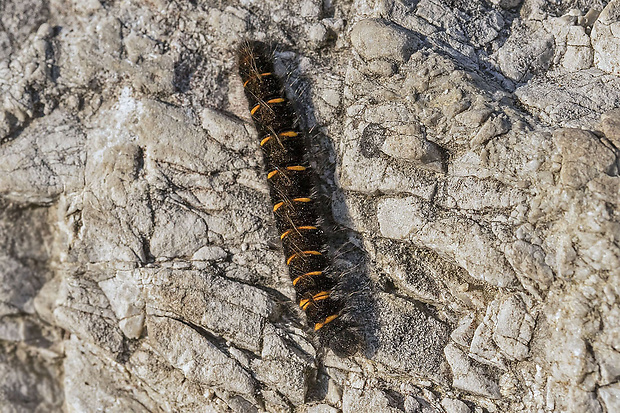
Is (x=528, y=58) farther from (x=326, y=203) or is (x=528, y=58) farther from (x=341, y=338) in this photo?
(x=341, y=338)

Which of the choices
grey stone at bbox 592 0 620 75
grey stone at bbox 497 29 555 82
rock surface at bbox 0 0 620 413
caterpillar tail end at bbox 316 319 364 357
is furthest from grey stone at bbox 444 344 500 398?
grey stone at bbox 592 0 620 75

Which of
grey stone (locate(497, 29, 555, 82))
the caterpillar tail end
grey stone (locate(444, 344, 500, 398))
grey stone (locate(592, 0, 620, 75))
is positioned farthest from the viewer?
grey stone (locate(497, 29, 555, 82))

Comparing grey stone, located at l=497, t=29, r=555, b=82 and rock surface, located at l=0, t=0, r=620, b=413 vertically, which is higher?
grey stone, located at l=497, t=29, r=555, b=82

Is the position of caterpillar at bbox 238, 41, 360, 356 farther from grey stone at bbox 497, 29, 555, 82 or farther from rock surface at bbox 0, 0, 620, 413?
grey stone at bbox 497, 29, 555, 82

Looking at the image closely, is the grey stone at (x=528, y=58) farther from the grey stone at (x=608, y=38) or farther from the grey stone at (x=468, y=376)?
the grey stone at (x=468, y=376)

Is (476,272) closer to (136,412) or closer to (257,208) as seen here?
(257,208)

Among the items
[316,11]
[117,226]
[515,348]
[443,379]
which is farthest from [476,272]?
[117,226]

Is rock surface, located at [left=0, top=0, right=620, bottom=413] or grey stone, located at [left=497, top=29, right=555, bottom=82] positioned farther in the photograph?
grey stone, located at [left=497, top=29, right=555, bottom=82]
